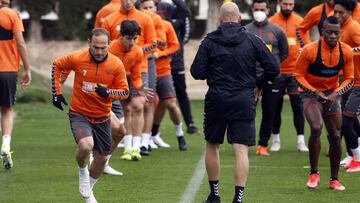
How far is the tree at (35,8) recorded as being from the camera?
36.4 m

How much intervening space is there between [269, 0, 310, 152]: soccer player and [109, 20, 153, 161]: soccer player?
255 centimetres

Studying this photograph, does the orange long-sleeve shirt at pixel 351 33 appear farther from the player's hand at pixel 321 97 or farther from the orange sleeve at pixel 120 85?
the orange sleeve at pixel 120 85

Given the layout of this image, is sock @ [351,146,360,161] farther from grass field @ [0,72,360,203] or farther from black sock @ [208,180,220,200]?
black sock @ [208,180,220,200]

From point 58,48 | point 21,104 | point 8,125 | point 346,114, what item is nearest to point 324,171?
point 346,114

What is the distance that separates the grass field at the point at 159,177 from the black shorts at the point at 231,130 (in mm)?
802

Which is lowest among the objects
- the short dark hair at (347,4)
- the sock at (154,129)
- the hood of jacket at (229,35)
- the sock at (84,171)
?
the sock at (154,129)

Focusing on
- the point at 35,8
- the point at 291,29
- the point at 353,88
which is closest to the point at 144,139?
the point at 291,29

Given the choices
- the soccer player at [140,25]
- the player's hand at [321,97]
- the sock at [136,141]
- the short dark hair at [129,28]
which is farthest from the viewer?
the soccer player at [140,25]

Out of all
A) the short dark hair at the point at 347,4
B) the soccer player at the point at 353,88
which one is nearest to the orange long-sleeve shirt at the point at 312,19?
the soccer player at the point at 353,88

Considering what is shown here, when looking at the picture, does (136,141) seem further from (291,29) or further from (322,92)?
(291,29)

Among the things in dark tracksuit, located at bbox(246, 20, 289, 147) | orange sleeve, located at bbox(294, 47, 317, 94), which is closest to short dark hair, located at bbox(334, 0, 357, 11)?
orange sleeve, located at bbox(294, 47, 317, 94)

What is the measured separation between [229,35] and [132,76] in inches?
121

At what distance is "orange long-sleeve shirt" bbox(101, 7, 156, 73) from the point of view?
47.7ft

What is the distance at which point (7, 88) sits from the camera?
13688 mm
